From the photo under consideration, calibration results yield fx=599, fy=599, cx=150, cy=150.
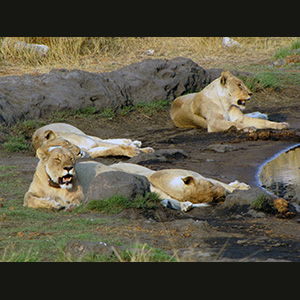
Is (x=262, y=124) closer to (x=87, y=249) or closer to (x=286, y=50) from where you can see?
(x=286, y=50)

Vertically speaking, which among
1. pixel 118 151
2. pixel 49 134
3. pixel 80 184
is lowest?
pixel 118 151

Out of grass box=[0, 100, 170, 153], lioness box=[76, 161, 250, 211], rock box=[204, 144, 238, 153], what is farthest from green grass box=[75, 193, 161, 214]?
grass box=[0, 100, 170, 153]

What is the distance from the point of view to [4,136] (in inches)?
459

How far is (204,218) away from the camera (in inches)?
278

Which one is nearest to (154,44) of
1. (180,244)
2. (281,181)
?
(281,181)

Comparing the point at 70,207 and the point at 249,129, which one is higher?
the point at 70,207

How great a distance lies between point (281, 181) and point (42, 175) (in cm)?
423

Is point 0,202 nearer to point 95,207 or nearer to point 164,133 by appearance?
point 95,207

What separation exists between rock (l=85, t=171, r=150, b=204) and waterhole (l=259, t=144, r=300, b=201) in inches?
103

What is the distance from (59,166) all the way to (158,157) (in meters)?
3.77

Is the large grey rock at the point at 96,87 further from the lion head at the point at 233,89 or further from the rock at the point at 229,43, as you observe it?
the rock at the point at 229,43

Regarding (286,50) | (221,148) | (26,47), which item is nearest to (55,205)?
(221,148)

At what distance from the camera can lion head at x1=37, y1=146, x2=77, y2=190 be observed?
662 cm

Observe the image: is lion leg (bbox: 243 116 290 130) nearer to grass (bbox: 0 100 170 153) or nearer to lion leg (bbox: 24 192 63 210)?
grass (bbox: 0 100 170 153)
